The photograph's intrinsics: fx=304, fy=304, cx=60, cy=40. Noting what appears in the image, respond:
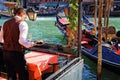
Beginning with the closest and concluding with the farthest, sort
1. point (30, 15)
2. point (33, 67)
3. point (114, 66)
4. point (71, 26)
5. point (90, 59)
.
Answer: point (33, 67)
point (30, 15)
point (114, 66)
point (71, 26)
point (90, 59)

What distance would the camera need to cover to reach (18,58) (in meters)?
4.09

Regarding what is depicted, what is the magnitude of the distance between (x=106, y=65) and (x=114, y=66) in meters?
0.47

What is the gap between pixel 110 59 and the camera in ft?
33.6

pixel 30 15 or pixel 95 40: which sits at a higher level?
pixel 30 15

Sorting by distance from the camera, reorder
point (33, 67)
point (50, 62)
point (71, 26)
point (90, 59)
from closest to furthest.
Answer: point (33, 67), point (50, 62), point (71, 26), point (90, 59)

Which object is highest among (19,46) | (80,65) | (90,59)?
(19,46)

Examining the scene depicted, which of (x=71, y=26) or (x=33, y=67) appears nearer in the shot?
(x=33, y=67)

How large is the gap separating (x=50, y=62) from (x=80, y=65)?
54 cm

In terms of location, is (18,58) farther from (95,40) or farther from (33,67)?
(95,40)

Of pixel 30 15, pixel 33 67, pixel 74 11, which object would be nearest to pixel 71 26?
pixel 74 11

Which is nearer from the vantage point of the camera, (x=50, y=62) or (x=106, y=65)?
(x=50, y=62)

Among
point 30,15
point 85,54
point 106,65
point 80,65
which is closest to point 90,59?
point 85,54

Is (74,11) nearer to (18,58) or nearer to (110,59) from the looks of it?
(110,59)

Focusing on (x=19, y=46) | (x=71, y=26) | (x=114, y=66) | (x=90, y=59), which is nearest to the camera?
(x=19, y=46)
